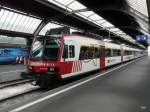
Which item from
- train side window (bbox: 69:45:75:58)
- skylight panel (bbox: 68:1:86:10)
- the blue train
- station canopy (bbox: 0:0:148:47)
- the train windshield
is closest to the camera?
the train windshield

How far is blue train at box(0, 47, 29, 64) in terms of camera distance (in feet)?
111

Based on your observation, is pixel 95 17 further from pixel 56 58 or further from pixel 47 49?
pixel 56 58

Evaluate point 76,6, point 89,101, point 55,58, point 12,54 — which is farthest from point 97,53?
point 12,54

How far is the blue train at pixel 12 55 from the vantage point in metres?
34.0

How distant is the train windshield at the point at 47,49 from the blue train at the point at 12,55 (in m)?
Answer: 21.1

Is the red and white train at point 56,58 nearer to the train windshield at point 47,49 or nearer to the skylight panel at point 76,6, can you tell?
the train windshield at point 47,49

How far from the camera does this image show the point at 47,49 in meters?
11.9

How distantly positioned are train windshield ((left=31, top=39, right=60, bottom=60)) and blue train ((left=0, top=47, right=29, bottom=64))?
21.1 metres

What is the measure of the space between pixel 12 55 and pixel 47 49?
24.5m

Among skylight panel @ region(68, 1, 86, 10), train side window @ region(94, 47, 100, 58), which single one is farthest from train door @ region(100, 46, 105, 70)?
skylight panel @ region(68, 1, 86, 10)

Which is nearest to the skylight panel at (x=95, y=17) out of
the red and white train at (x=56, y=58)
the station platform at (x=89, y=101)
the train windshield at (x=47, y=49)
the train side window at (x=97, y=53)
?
the train side window at (x=97, y=53)

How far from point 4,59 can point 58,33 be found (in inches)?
925

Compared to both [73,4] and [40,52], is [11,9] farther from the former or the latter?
[40,52]

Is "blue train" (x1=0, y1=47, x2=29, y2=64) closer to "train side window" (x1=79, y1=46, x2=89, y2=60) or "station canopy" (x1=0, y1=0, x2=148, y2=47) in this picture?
"station canopy" (x1=0, y1=0, x2=148, y2=47)
